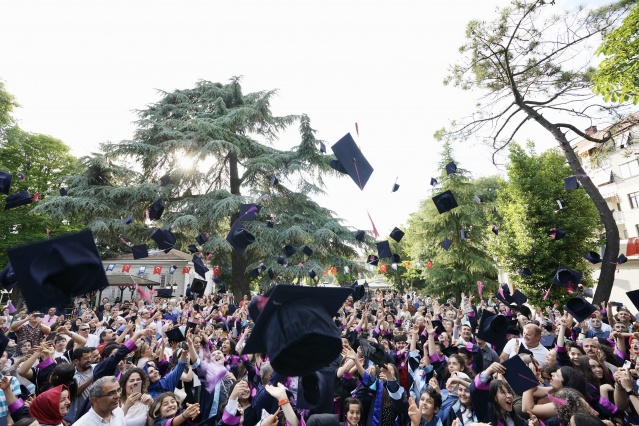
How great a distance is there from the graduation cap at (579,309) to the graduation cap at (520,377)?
273 cm

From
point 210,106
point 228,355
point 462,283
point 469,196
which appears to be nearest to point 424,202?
point 469,196

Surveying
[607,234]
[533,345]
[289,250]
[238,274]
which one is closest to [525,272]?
[607,234]

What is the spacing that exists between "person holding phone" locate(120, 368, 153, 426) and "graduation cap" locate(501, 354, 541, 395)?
334 centimetres

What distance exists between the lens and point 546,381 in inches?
177

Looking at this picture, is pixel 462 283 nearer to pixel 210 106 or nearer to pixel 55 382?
pixel 210 106

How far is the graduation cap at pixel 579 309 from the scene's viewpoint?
5.31 m

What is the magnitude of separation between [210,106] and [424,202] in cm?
1588

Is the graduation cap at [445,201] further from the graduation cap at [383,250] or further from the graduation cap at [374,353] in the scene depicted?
the graduation cap at [374,353]

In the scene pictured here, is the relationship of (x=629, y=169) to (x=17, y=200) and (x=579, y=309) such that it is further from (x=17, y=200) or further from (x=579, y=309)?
(x=17, y=200)

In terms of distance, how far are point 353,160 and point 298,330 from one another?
4.22 metres

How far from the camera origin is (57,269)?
9.37 feet

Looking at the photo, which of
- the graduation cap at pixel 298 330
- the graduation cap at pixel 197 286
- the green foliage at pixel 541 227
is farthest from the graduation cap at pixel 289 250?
the graduation cap at pixel 298 330

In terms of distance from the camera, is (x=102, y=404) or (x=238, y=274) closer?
(x=102, y=404)

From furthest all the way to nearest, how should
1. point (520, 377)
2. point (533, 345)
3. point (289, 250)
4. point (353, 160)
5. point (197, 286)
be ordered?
point (289, 250) → point (197, 286) → point (353, 160) → point (533, 345) → point (520, 377)
